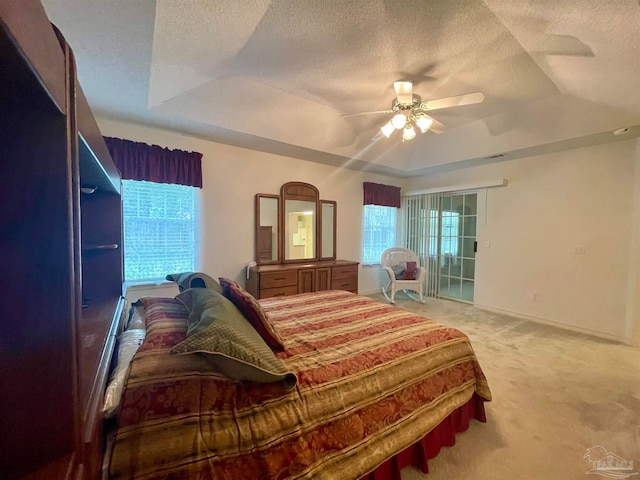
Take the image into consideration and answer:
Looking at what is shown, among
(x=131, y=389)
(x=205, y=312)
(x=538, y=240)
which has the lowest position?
(x=131, y=389)

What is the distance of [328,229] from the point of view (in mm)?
4770

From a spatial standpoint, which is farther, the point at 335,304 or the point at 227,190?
the point at 227,190

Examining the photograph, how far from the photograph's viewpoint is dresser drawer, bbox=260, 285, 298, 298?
12.0ft

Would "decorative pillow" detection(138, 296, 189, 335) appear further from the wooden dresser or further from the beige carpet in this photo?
the wooden dresser

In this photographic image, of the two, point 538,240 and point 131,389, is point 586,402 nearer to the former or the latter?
point 538,240

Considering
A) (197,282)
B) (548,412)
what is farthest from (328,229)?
(548,412)

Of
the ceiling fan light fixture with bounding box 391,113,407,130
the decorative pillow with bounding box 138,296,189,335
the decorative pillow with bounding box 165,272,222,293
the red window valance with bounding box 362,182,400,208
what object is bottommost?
the decorative pillow with bounding box 138,296,189,335

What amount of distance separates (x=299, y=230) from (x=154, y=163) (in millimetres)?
2122

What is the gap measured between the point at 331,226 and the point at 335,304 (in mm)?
2477

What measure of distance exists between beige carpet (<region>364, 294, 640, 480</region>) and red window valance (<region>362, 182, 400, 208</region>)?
2.88 metres

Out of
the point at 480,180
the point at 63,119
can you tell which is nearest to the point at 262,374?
the point at 63,119

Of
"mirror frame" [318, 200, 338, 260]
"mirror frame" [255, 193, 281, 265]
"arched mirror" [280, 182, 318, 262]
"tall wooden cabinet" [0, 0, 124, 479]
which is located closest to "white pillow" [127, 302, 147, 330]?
"tall wooden cabinet" [0, 0, 124, 479]

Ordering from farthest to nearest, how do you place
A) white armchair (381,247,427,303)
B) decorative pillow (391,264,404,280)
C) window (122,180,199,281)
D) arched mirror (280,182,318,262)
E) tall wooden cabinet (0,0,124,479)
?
decorative pillow (391,264,404,280) < white armchair (381,247,427,303) < arched mirror (280,182,318,262) < window (122,180,199,281) < tall wooden cabinet (0,0,124,479)

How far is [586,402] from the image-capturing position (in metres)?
2.11
